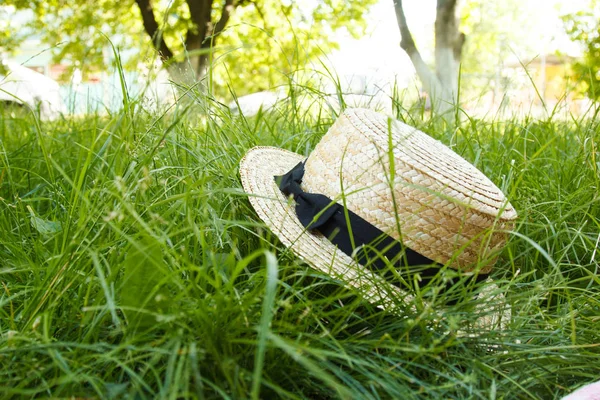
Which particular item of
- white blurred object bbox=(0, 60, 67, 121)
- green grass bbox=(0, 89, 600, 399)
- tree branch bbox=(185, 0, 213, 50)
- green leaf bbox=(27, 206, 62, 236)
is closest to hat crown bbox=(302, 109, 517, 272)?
green grass bbox=(0, 89, 600, 399)

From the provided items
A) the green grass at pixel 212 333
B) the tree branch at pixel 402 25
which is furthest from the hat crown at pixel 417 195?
the tree branch at pixel 402 25

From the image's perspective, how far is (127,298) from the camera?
115cm

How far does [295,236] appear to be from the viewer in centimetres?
168

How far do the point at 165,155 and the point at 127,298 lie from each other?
1179 mm

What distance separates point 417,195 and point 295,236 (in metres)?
0.35

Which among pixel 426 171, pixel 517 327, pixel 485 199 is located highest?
pixel 426 171

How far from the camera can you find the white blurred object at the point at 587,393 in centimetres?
122

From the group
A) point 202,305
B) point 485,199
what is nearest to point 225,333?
point 202,305

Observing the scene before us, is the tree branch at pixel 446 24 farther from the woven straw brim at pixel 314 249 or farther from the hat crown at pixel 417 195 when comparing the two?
the hat crown at pixel 417 195

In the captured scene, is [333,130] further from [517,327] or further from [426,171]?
[517,327]

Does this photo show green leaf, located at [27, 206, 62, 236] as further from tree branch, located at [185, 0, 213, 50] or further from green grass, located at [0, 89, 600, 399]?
tree branch, located at [185, 0, 213, 50]

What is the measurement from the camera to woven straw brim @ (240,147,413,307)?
1396 mm

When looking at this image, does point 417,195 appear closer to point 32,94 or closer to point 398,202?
point 398,202

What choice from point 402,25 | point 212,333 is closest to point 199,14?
point 402,25
